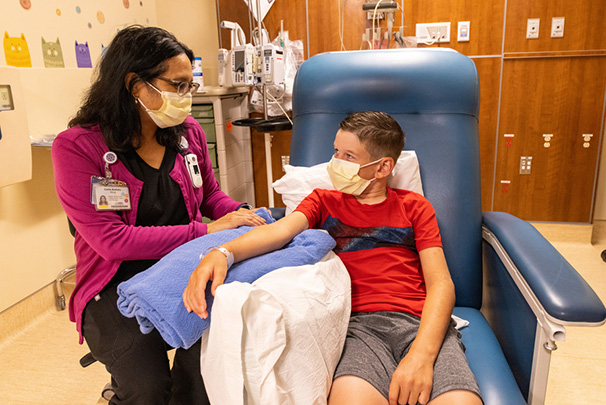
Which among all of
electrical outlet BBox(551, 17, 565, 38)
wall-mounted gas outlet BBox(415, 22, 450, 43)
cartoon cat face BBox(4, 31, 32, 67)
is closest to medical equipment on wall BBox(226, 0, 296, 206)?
wall-mounted gas outlet BBox(415, 22, 450, 43)

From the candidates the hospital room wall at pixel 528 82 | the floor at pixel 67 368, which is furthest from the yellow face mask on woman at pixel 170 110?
the hospital room wall at pixel 528 82

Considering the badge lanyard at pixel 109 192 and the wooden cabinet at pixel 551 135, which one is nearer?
the badge lanyard at pixel 109 192

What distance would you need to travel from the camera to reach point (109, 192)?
3.85 ft

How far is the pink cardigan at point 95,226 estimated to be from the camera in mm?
1168

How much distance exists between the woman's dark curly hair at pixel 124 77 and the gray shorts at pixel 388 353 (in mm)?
768

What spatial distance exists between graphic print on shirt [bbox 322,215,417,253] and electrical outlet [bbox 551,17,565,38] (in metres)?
2.47

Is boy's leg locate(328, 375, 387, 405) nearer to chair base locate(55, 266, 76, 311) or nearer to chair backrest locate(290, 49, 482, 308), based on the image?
chair backrest locate(290, 49, 482, 308)

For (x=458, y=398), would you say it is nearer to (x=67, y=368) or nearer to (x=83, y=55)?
(x=67, y=368)

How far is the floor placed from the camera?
5.62 ft

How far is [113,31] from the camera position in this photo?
2.87m

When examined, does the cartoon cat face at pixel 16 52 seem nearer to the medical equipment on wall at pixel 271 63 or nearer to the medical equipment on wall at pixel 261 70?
the medical equipment on wall at pixel 261 70

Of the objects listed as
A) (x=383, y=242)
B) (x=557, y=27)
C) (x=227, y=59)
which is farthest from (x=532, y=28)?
(x=383, y=242)

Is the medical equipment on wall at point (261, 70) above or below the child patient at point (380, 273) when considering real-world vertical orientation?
above

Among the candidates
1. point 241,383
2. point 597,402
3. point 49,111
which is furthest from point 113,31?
point 597,402
